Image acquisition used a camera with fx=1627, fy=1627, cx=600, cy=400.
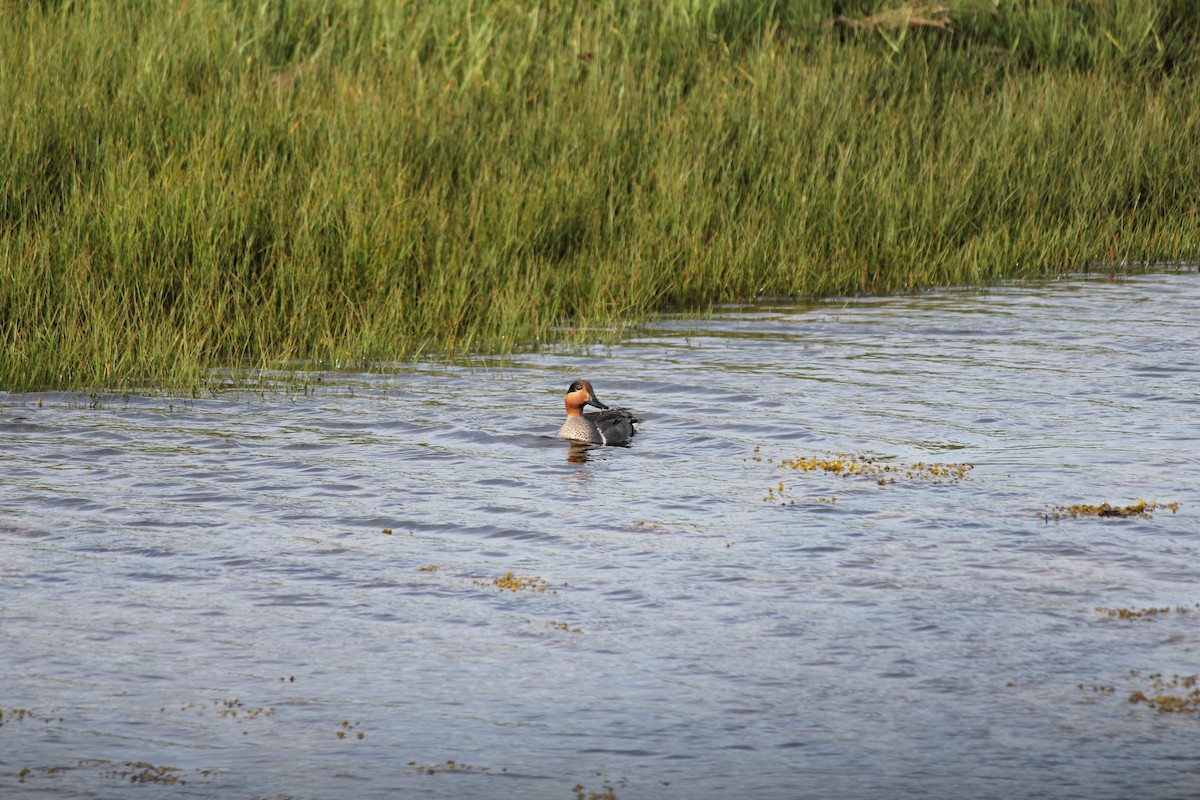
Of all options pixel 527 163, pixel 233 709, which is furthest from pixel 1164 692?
pixel 527 163

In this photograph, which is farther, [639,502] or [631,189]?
[631,189]

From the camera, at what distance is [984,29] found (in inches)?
701

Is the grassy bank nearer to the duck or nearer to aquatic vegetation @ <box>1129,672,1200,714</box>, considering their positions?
the duck

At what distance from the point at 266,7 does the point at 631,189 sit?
4.09m

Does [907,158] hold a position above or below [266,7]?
below

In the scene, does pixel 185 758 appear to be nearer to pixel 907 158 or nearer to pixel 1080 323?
pixel 1080 323

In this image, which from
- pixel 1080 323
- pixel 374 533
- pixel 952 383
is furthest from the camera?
pixel 1080 323

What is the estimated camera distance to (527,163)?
43.7ft

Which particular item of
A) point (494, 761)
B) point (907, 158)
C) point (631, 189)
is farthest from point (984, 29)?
point (494, 761)

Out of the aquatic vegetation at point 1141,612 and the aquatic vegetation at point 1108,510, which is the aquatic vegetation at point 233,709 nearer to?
the aquatic vegetation at point 1141,612

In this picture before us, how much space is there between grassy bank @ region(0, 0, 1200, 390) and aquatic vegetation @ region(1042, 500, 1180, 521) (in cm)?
499

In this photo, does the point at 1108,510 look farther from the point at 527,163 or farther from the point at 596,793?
the point at 527,163

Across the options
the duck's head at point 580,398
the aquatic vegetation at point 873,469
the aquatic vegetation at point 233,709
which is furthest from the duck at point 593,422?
the aquatic vegetation at point 233,709

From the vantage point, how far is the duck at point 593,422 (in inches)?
332
